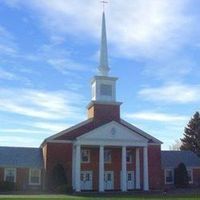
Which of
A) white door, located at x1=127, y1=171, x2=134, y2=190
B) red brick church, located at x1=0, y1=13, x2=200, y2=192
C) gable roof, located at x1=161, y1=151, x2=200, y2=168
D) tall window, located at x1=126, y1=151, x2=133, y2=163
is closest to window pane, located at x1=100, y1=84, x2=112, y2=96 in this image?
red brick church, located at x1=0, y1=13, x2=200, y2=192

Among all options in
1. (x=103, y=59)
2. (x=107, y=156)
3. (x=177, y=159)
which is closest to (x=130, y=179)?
(x=107, y=156)

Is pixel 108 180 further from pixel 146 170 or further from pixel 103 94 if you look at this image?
pixel 103 94

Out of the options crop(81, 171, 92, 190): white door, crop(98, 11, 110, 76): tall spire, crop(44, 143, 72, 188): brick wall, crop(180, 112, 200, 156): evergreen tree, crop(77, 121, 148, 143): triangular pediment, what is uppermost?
crop(98, 11, 110, 76): tall spire

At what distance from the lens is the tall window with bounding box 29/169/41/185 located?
56.1m

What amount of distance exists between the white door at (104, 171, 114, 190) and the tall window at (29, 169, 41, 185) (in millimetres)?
7901

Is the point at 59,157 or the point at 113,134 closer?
the point at 113,134

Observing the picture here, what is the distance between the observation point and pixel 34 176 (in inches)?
2215

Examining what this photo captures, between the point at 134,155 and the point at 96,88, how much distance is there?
9.59m

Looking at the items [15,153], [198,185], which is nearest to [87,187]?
[15,153]

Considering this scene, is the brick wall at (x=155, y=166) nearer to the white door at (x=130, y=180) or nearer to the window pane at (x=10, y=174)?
the white door at (x=130, y=180)

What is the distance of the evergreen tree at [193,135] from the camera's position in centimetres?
7831

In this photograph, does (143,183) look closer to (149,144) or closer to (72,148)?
(149,144)

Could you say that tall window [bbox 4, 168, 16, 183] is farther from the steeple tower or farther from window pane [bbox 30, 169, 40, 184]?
the steeple tower

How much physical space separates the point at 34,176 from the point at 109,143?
32.2ft
